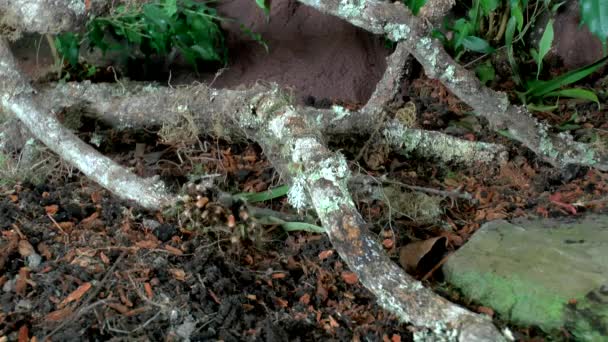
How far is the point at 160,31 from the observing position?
2.13 meters

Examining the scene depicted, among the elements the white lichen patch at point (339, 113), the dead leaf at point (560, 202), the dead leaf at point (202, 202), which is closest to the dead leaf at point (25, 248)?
the dead leaf at point (202, 202)

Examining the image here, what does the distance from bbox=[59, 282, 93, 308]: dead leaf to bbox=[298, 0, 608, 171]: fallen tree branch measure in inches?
37.3

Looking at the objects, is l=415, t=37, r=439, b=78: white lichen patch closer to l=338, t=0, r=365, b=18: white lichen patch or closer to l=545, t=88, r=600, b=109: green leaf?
l=338, t=0, r=365, b=18: white lichen patch

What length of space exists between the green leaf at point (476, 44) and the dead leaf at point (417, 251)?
0.92 meters

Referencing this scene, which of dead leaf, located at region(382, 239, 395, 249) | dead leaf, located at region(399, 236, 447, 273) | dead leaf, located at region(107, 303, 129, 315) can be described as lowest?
dead leaf, located at region(107, 303, 129, 315)

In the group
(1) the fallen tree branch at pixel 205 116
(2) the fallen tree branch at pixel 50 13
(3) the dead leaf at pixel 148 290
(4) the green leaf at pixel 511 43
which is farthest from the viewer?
(4) the green leaf at pixel 511 43

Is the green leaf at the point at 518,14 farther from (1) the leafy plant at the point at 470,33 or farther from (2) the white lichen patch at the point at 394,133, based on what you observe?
(2) the white lichen patch at the point at 394,133

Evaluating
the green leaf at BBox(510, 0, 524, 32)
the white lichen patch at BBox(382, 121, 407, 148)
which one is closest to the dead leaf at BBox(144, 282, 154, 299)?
the white lichen patch at BBox(382, 121, 407, 148)

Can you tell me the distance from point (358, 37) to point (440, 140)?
70 cm

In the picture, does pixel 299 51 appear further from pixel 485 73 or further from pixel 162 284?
pixel 162 284

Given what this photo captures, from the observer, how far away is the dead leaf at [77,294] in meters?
1.17

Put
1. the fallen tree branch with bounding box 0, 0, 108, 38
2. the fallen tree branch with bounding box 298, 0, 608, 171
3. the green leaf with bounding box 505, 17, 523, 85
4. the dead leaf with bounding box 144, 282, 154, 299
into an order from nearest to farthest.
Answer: the dead leaf with bounding box 144, 282, 154, 299 < the fallen tree branch with bounding box 0, 0, 108, 38 < the fallen tree branch with bounding box 298, 0, 608, 171 < the green leaf with bounding box 505, 17, 523, 85

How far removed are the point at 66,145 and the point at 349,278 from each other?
0.82m

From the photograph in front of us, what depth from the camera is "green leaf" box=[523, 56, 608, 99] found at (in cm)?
191
